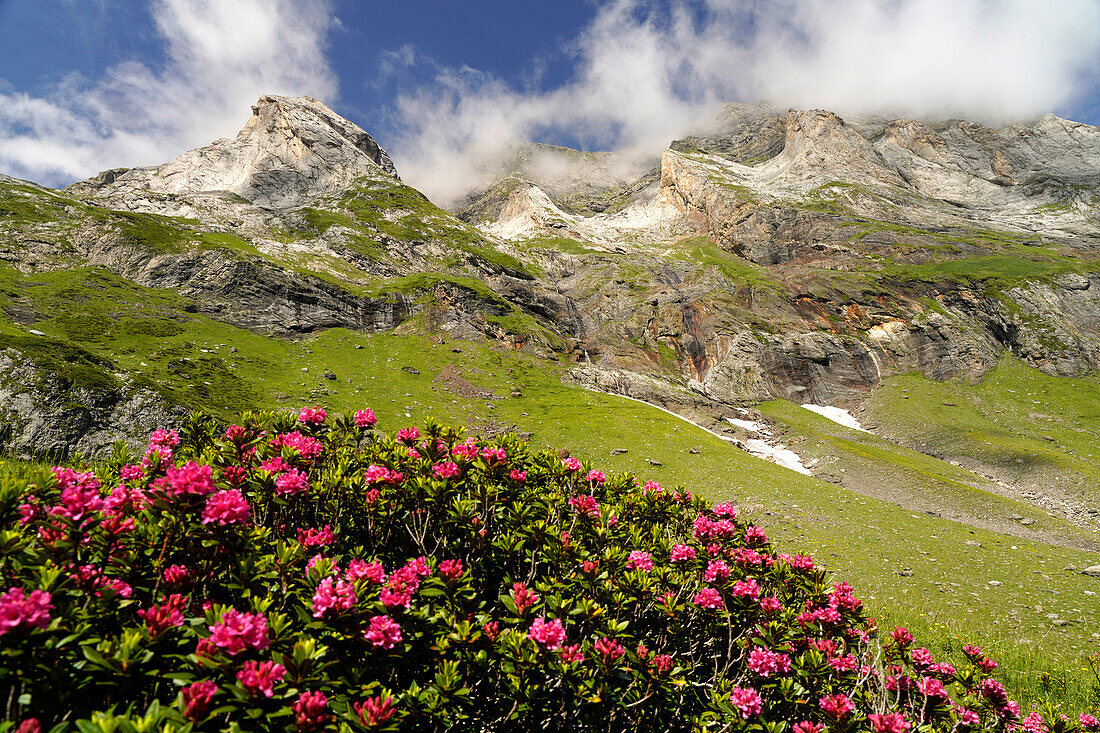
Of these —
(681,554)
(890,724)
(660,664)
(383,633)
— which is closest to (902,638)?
(890,724)

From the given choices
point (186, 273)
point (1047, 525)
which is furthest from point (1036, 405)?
point (186, 273)

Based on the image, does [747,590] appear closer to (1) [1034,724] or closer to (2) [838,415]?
(1) [1034,724]

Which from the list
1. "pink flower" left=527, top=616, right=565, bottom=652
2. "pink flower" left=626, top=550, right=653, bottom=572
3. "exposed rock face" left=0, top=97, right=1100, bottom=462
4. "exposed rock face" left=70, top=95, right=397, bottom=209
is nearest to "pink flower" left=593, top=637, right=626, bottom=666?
"pink flower" left=527, top=616, right=565, bottom=652

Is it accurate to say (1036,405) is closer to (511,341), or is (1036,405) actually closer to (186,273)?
(511,341)

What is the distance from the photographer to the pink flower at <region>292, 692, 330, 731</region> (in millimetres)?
2564

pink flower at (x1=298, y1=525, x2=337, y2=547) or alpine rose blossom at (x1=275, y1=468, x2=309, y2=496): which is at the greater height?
alpine rose blossom at (x1=275, y1=468, x2=309, y2=496)

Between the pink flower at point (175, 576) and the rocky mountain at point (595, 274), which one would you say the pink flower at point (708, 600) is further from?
the rocky mountain at point (595, 274)

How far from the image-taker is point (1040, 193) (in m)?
134

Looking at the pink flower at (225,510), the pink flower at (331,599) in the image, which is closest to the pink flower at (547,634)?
the pink flower at (331,599)

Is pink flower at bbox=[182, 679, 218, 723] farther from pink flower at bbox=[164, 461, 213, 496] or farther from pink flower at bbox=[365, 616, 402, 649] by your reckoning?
pink flower at bbox=[164, 461, 213, 496]

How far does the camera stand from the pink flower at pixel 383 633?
10.5ft

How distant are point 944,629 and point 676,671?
48.5 ft

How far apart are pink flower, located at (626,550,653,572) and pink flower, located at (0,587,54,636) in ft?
16.8

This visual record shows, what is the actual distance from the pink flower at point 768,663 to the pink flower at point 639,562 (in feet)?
4.65
